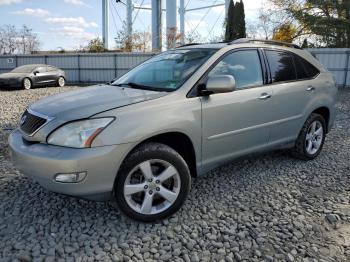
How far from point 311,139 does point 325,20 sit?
20976 millimetres

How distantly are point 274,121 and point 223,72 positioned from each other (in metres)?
0.98

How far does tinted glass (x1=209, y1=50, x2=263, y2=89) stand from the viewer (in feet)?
12.8

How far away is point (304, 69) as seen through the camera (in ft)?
16.2

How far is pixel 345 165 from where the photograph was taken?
507cm

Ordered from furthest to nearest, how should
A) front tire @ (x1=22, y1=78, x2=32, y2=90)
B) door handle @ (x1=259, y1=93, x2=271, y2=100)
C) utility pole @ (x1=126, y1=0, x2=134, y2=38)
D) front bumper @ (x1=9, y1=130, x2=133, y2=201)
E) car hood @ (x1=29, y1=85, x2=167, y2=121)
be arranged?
utility pole @ (x1=126, y1=0, x2=134, y2=38), front tire @ (x1=22, y1=78, x2=32, y2=90), door handle @ (x1=259, y1=93, x2=271, y2=100), car hood @ (x1=29, y1=85, x2=167, y2=121), front bumper @ (x1=9, y1=130, x2=133, y2=201)

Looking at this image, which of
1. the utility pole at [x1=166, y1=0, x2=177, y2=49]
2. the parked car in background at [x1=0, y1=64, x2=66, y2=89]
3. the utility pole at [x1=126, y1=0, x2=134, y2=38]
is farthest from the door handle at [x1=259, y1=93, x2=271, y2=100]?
the utility pole at [x1=126, y1=0, x2=134, y2=38]

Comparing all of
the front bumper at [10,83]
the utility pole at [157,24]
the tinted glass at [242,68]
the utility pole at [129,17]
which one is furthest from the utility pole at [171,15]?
the tinted glass at [242,68]

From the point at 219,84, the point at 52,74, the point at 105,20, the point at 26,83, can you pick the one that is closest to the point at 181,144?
the point at 219,84

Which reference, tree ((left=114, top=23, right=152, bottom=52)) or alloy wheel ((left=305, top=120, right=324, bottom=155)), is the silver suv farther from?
tree ((left=114, top=23, right=152, bottom=52))

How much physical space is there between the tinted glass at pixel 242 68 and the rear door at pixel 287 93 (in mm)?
251

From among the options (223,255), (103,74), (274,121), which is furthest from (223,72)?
(103,74)

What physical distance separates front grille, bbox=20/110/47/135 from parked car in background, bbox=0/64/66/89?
14.8 m

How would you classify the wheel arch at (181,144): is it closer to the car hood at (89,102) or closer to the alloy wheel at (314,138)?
the car hood at (89,102)

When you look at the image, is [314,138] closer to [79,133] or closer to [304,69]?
[304,69]
